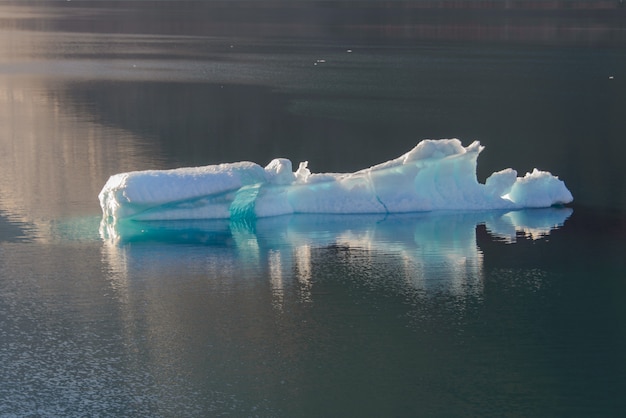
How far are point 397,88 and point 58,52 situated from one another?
19.0 meters

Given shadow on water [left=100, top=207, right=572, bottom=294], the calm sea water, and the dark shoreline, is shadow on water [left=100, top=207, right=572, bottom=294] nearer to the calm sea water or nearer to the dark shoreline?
the calm sea water

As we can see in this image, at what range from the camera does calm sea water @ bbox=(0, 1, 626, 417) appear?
11055 mm

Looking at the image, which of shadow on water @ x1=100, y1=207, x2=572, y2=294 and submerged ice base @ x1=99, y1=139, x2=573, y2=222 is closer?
shadow on water @ x1=100, y1=207, x2=572, y2=294

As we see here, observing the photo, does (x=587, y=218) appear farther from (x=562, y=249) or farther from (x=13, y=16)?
(x=13, y=16)

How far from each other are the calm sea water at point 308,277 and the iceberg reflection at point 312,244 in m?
0.05

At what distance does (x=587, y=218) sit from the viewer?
58.4ft

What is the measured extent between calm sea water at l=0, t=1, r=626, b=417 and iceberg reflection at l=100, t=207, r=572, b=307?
0.16 ft

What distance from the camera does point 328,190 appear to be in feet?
57.5

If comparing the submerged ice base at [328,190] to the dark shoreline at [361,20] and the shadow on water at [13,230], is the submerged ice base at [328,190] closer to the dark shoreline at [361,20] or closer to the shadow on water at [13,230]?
the shadow on water at [13,230]

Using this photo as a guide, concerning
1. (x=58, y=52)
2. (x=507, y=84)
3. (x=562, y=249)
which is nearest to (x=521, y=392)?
(x=562, y=249)

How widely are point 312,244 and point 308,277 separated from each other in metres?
1.58

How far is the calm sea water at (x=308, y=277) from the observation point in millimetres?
11055

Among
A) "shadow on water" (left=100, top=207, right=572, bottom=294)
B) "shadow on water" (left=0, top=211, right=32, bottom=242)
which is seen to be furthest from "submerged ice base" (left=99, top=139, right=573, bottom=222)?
"shadow on water" (left=0, top=211, right=32, bottom=242)

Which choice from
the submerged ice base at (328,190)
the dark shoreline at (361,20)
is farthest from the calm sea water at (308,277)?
the dark shoreline at (361,20)
